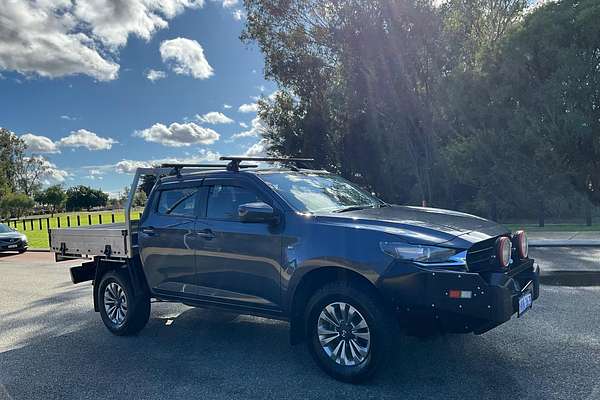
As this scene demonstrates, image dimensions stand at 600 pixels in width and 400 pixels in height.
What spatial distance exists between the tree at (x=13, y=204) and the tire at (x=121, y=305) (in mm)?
44985

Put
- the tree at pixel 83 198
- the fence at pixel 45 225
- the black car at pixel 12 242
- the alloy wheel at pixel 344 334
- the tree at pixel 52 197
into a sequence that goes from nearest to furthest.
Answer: the alloy wheel at pixel 344 334 < the black car at pixel 12 242 < the fence at pixel 45 225 < the tree at pixel 52 197 < the tree at pixel 83 198

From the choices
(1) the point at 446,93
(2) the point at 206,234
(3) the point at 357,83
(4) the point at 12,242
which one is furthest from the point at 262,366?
(3) the point at 357,83

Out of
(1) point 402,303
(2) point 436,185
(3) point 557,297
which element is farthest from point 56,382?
(2) point 436,185

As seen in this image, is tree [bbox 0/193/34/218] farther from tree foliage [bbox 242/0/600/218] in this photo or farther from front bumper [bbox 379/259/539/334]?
front bumper [bbox 379/259/539/334]

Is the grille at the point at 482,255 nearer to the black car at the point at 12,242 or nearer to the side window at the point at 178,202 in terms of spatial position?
the side window at the point at 178,202

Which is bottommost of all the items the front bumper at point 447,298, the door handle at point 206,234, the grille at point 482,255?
the front bumper at point 447,298

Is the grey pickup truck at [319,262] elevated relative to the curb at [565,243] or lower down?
elevated

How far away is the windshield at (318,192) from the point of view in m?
4.73

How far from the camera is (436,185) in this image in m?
22.6

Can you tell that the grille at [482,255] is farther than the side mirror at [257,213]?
No

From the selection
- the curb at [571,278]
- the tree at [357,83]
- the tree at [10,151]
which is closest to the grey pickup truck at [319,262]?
the curb at [571,278]

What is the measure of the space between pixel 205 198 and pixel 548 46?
1548 centimetres

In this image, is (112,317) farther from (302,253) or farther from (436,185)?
(436,185)

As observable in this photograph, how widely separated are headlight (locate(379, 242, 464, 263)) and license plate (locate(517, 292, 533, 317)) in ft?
2.55
